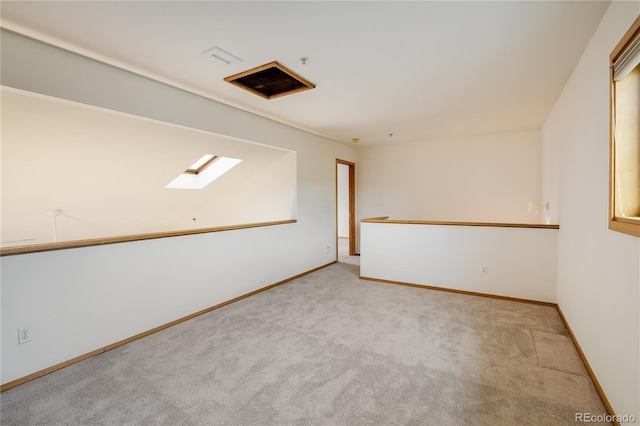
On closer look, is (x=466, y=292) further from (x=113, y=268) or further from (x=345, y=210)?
(x=345, y=210)

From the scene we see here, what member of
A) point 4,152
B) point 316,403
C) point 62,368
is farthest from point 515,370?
point 4,152

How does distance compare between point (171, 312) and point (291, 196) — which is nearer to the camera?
point (171, 312)

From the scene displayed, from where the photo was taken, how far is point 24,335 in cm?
205

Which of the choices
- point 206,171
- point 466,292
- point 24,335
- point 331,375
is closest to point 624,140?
point 331,375

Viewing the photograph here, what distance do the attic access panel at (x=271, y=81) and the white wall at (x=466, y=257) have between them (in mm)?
2444

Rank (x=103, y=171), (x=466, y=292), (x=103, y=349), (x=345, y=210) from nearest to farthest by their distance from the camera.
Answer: (x=103, y=349)
(x=103, y=171)
(x=466, y=292)
(x=345, y=210)

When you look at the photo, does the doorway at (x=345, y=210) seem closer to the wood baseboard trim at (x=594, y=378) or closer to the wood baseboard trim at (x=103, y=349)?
the wood baseboard trim at (x=103, y=349)

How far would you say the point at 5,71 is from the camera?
1901mm

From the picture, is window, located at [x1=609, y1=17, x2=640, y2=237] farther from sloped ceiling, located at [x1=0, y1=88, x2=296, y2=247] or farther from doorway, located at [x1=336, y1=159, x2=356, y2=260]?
doorway, located at [x1=336, y1=159, x2=356, y2=260]

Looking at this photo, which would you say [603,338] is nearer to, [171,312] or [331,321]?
[331,321]

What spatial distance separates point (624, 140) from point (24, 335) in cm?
416

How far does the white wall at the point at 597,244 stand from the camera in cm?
146

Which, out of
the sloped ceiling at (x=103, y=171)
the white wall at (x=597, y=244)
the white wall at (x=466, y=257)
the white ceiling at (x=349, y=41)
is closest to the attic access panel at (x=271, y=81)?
the white ceiling at (x=349, y=41)

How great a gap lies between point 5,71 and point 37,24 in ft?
1.27
